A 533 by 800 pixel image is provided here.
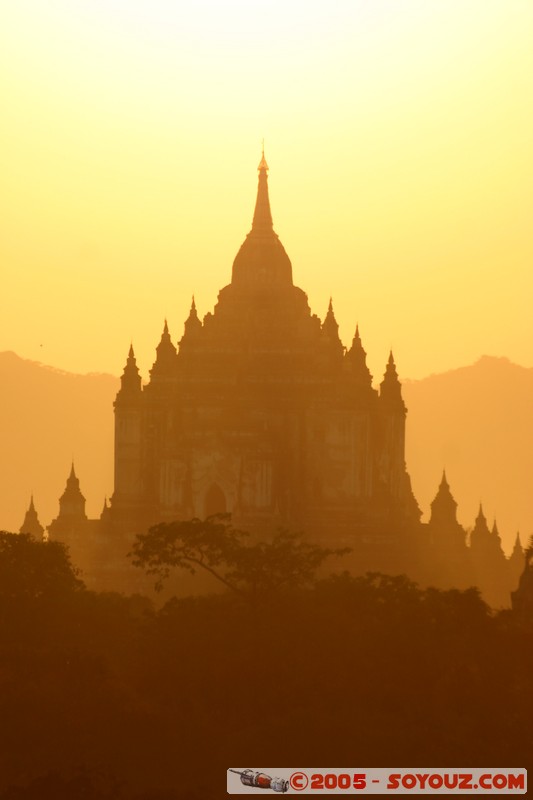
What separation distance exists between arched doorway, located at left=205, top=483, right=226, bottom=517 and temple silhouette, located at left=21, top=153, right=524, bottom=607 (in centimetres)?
6

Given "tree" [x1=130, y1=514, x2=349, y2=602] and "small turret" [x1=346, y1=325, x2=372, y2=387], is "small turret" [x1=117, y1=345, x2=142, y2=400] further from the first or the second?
"tree" [x1=130, y1=514, x2=349, y2=602]

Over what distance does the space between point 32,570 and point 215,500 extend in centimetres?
4263

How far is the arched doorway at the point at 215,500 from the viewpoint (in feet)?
472

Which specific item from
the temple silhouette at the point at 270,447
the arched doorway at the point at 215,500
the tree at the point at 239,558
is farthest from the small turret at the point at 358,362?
the tree at the point at 239,558

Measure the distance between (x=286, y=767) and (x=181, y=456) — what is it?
59.6 meters

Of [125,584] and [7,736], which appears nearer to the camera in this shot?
[7,736]

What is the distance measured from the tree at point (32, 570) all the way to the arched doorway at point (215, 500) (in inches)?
1488

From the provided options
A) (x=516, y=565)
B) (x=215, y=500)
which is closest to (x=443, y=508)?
(x=516, y=565)

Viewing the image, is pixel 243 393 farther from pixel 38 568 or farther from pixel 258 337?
pixel 38 568

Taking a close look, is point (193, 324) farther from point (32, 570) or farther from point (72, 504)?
point (32, 570)

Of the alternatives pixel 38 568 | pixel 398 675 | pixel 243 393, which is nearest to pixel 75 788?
pixel 398 675

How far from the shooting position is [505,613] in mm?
102500

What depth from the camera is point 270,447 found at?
14462cm

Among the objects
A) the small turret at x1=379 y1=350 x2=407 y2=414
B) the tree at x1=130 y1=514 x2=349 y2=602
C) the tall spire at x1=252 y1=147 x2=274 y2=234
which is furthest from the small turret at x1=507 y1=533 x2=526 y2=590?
the tree at x1=130 y1=514 x2=349 y2=602
